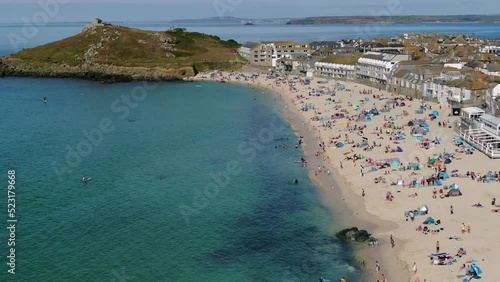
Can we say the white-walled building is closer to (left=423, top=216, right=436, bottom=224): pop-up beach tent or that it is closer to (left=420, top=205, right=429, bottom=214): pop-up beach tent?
(left=420, top=205, right=429, bottom=214): pop-up beach tent

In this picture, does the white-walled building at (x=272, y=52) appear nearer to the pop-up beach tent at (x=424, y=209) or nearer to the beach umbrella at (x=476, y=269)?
the pop-up beach tent at (x=424, y=209)

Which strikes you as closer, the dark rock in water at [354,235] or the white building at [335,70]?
the dark rock in water at [354,235]

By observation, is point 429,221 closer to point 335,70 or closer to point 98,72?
point 335,70

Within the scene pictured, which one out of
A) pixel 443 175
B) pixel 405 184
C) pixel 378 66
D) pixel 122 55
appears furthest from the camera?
pixel 122 55

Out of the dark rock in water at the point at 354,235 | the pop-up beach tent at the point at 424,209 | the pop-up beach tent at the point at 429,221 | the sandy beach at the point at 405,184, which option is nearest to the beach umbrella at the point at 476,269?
the sandy beach at the point at 405,184

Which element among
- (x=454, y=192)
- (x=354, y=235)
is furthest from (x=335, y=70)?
(x=354, y=235)

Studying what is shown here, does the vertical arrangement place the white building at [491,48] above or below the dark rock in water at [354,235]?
above
